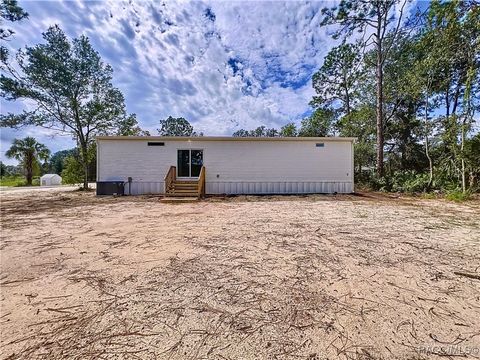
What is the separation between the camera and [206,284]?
7.54 feet

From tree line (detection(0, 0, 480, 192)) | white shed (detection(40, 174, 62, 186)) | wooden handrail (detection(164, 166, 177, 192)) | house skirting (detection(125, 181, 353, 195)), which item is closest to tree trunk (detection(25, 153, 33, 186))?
white shed (detection(40, 174, 62, 186))

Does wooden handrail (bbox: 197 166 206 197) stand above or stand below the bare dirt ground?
above

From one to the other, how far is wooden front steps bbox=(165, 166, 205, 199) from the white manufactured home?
1.25 ft

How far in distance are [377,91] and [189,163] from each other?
513 inches

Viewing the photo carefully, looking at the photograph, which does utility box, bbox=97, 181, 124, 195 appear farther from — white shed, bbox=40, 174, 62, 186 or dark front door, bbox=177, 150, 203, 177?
white shed, bbox=40, 174, 62, 186

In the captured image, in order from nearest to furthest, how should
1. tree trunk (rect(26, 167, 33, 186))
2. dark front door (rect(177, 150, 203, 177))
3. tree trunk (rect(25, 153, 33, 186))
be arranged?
dark front door (rect(177, 150, 203, 177))
tree trunk (rect(26, 167, 33, 186))
tree trunk (rect(25, 153, 33, 186))

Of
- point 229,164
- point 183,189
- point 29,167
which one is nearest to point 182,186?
point 183,189

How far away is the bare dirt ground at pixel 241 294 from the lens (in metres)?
1.49

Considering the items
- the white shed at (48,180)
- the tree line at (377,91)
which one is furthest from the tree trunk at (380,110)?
the white shed at (48,180)

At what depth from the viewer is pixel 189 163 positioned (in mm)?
10789

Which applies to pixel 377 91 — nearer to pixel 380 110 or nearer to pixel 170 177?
pixel 380 110

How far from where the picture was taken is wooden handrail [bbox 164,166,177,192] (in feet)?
31.1

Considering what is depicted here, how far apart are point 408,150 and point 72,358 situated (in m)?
20.9

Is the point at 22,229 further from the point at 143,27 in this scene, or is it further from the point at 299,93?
the point at 299,93
